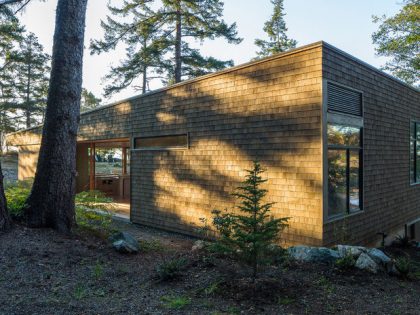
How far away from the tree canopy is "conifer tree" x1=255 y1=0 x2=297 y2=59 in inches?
263

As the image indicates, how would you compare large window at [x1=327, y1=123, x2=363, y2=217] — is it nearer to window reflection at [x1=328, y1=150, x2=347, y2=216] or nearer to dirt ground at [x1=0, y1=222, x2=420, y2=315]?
window reflection at [x1=328, y1=150, x2=347, y2=216]

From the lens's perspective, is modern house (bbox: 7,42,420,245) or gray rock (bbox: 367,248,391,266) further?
modern house (bbox: 7,42,420,245)

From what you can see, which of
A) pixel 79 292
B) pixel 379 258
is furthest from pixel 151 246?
pixel 379 258

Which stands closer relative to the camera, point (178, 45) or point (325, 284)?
point (325, 284)

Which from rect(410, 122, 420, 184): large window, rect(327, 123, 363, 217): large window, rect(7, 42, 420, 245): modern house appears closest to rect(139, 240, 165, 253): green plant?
rect(7, 42, 420, 245): modern house

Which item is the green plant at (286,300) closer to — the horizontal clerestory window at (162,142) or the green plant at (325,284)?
the green plant at (325,284)

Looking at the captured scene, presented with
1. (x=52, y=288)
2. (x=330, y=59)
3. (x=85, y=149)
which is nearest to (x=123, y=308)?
(x=52, y=288)

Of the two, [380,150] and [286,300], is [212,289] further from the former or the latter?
[380,150]

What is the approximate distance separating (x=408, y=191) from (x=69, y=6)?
8.93m

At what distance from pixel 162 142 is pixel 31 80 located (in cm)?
2279

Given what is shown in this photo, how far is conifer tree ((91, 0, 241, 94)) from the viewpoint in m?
16.6

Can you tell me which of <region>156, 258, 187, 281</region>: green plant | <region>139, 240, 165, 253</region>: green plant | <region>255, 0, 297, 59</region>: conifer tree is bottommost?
<region>139, 240, 165, 253</region>: green plant

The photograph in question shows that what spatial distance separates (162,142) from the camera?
8.38 metres

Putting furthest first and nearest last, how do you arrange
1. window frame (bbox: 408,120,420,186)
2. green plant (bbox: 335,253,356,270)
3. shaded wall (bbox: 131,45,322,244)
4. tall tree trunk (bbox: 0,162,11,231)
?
window frame (bbox: 408,120,420,186) → shaded wall (bbox: 131,45,322,244) → tall tree trunk (bbox: 0,162,11,231) → green plant (bbox: 335,253,356,270)
